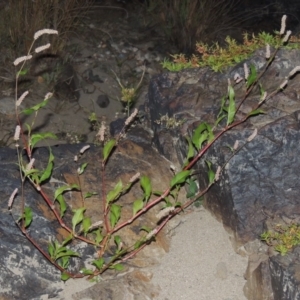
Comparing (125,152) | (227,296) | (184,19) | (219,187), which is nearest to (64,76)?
(184,19)

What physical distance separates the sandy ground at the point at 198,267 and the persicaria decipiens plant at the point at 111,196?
0.10 metres

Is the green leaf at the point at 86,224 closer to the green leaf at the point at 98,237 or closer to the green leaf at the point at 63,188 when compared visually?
the green leaf at the point at 98,237

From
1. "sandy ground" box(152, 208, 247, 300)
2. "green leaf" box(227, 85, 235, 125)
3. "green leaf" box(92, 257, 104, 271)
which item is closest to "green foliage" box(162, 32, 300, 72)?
"green leaf" box(227, 85, 235, 125)

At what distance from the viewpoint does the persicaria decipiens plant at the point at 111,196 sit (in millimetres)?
3527

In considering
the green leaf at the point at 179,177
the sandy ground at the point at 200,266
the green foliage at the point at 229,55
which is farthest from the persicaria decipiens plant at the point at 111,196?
the green foliage at the point at 229,55

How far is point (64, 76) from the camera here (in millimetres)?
5961

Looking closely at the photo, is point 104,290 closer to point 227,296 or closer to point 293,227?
point 227,296

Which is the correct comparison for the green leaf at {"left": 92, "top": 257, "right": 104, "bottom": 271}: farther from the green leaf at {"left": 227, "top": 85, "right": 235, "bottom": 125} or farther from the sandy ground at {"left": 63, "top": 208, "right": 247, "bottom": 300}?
the green leaf at {"left": 227, "top": 85, "right": 235, "bottom": 125}

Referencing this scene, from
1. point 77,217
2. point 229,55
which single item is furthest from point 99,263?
point 229,55

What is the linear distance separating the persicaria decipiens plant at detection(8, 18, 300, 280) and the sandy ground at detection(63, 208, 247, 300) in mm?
100

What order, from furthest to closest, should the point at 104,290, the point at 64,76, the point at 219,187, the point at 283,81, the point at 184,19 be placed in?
the point at 184,19
the point at 64,76
the point at 283,81
the point at 219,187
the point at 104,290

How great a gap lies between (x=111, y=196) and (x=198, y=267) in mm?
504

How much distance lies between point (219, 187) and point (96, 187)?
59 cm

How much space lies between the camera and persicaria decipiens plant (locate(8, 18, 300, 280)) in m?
3.53
